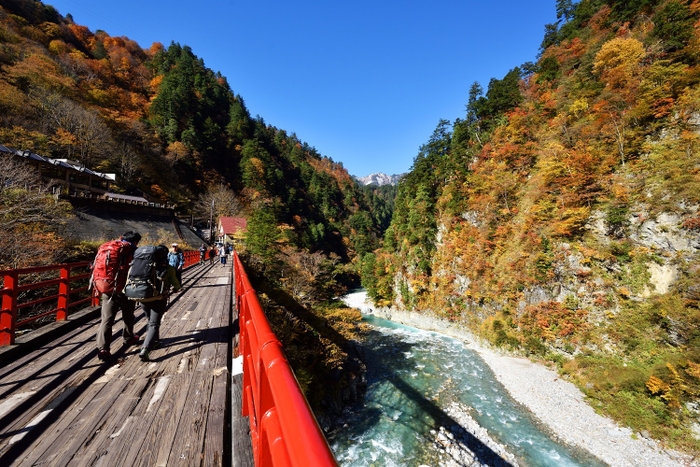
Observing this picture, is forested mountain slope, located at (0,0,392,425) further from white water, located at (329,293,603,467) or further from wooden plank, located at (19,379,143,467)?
wooden plank, located at (19,379,143,467)

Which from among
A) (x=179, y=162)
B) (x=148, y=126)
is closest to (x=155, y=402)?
(x=179, y=162)

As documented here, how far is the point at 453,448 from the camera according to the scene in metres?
11.0

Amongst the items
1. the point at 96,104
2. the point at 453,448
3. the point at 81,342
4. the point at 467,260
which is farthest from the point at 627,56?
the point at 96,104

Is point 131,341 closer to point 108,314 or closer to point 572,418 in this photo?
point 108,314

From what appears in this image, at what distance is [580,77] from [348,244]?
1972 inches

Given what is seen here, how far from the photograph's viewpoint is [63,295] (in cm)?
526

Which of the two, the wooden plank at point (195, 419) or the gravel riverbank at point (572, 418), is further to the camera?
the gravel riverbank at point (572, 418)

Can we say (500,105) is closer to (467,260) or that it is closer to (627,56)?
(627,56)

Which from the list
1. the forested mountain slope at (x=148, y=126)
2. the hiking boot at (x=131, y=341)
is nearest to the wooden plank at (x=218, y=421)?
the hiking boot at (x=131, y=341)

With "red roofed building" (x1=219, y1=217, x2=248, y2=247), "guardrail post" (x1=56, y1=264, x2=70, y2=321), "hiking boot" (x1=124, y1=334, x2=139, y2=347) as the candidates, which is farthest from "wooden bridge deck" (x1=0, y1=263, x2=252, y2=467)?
"red roofed building" (x1=219, y1=217, x2=248, y2=247)

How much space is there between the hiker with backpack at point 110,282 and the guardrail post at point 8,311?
106 centimetres

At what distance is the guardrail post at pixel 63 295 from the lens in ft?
17.0

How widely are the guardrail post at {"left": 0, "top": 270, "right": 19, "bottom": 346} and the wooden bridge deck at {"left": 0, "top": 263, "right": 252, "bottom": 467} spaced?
0.39m

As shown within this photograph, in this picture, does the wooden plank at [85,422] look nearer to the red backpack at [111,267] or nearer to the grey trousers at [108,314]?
the grey trousers at [108,314]
